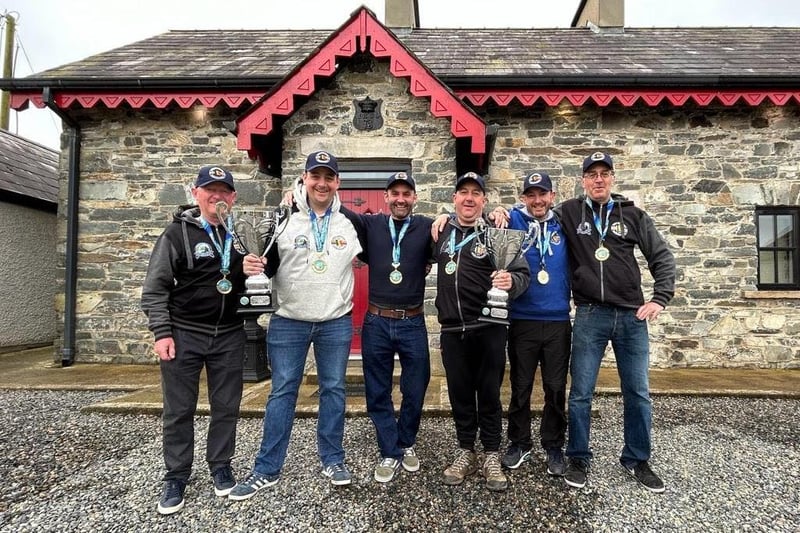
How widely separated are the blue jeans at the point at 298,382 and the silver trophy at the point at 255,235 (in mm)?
309

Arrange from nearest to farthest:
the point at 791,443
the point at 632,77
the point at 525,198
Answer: the point at 525,198, the point at 791,443, the point at 632,77

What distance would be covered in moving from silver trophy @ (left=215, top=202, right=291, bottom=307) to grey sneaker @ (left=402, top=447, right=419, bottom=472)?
1.43m

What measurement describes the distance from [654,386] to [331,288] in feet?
14.1

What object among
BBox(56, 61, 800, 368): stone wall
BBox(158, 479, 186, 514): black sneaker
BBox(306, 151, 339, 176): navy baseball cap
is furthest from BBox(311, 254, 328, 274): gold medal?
BBox(56, 61, 800, 368): stone wall

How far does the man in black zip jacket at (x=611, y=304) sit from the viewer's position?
2.76 meters

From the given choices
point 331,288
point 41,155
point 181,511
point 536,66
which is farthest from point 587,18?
point 41,155

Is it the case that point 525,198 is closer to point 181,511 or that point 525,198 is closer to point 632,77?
point 181,511

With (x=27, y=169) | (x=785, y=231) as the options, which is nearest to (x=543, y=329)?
(x=785, y=231)

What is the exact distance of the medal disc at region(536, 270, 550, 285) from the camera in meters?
2.82

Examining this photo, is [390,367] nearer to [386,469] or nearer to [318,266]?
[386,469]

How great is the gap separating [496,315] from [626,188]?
4760mm

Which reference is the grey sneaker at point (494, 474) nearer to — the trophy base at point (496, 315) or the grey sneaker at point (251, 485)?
the trophy base at point (496, 315)

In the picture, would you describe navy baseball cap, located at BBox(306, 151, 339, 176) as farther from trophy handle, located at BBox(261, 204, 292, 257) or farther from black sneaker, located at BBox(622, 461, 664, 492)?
black sneaker, located at BBox(622, 461, 664, 492)

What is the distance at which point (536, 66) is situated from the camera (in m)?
6.32
